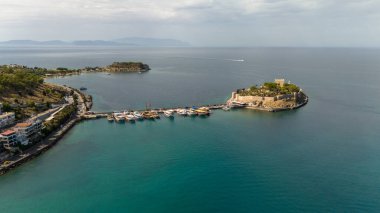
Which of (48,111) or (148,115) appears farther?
(148,115)

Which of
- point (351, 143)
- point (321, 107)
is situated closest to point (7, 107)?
point (351, 143)

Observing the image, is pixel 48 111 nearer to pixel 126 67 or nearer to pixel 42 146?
pixel 42 146

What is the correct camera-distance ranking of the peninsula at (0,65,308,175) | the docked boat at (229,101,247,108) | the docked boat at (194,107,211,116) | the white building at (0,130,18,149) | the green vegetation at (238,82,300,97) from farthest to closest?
the green vegetation at (238,82,300,97), the docked boat at (229,101,247,108), the docked boat at (194,107,211,116), the peninsula at (0,65,308,175), the white building at (0,130,18,149)

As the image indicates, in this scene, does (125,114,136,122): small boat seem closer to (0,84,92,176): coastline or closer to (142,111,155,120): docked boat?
(142,111,155,120): docked boat

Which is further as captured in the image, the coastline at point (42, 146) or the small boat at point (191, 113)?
the small boat at point (191, 113)

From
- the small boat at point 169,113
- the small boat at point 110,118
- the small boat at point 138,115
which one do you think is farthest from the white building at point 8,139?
the small boat at point 169,113

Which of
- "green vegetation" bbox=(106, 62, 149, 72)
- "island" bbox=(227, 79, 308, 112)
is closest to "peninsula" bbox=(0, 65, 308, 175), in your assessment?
"island" bbox=(227, 79, 308, 112)

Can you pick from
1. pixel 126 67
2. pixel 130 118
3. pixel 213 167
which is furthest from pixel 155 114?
pixel 126 67

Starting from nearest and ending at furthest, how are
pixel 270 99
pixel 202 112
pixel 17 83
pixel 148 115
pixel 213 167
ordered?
1. pixel 213 167
2. pixel 148 115
3. pixel 202 112
4. pixel 17 83
5. pixel 270 99

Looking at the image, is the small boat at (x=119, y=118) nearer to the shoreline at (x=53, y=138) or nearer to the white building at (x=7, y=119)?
the shoreline at (x=53, y=138)
